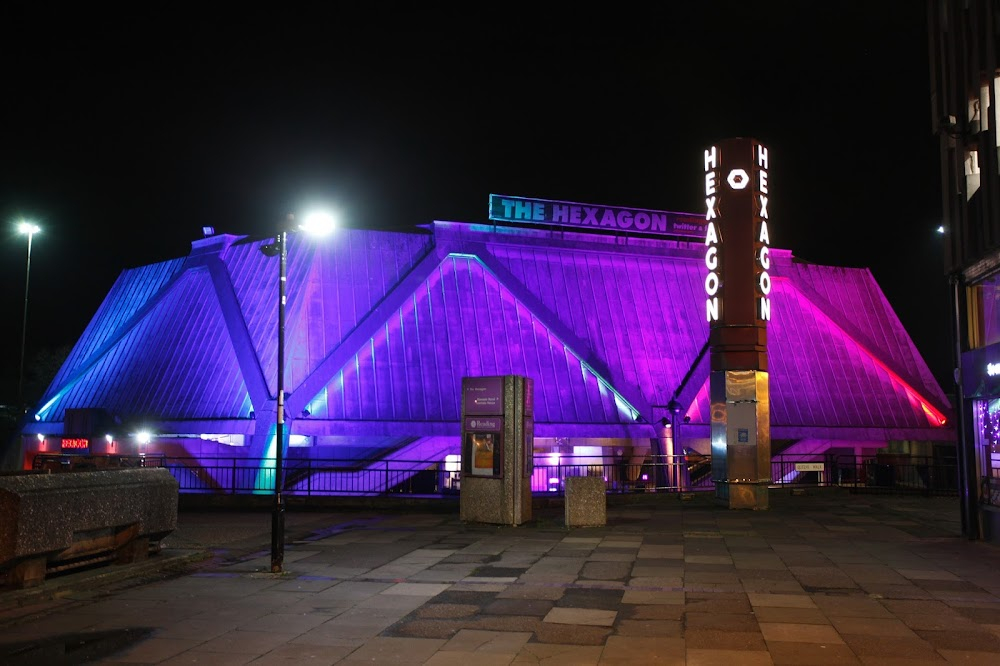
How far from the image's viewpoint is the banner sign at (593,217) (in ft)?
133

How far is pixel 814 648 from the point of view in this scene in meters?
9.18

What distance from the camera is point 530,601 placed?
466 inches

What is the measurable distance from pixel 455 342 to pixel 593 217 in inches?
431

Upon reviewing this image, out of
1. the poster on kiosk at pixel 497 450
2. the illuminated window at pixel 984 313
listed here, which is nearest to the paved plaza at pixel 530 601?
the poster on kiosk at pixel 497 450

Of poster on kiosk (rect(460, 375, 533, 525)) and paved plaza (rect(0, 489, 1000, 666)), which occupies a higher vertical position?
poster on kiosk (rect(460, 375, 533, 525))

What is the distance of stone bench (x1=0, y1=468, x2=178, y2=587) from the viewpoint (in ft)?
38.9

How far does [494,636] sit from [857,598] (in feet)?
18.5

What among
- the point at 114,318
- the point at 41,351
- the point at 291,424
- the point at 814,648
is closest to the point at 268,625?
the point at 814,648

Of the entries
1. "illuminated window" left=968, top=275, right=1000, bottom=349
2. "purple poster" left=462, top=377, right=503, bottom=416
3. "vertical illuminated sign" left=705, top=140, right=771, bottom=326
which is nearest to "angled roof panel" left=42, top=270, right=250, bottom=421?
"purple poster" left=462, top=377, right=503, bottom=416

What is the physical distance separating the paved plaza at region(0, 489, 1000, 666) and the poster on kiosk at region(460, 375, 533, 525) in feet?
4.42

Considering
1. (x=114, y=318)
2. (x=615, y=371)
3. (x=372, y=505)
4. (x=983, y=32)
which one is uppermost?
(x=983, y=32)

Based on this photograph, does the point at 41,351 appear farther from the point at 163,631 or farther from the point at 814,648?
the point at 814,648

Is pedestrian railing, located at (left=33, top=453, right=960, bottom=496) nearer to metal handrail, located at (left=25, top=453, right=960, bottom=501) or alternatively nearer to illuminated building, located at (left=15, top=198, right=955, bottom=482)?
metal handrail, located at (left=25, top=453, right=960, bottom=501)

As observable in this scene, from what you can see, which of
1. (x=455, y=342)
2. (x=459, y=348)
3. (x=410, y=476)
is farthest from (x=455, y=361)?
(x=410, y=476)
